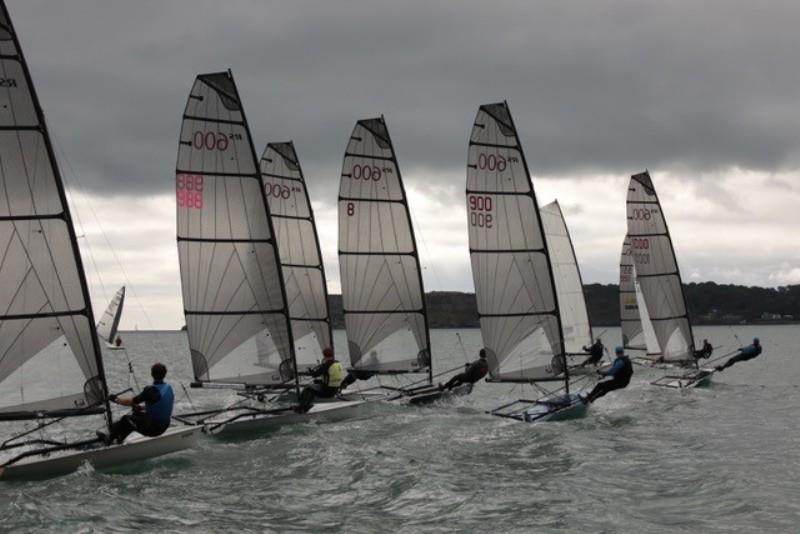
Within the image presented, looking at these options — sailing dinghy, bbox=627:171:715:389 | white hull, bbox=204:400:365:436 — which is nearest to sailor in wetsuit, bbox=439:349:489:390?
white hull, bbox=204:400:365:436

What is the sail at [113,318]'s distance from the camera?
258 ft

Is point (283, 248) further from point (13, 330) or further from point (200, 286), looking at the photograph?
point (13, 330)

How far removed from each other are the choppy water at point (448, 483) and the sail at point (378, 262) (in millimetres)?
3627

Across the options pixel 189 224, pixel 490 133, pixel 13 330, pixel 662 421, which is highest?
pixel 490 133

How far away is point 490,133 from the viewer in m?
23.1

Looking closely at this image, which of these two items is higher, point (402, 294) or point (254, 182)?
point (254, 182)

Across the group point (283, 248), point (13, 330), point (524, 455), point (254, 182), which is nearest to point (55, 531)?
point (13, 330)

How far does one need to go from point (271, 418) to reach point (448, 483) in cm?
529

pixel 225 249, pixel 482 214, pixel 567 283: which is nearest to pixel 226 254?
pixel 225 249

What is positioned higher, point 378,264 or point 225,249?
point 225,249

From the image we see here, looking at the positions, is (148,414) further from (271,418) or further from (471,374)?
(471,374)

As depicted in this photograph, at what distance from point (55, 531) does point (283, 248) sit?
16.8 metres

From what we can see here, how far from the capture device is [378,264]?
25.6 meters

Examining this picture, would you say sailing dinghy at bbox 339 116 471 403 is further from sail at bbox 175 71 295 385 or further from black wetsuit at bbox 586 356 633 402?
black wetsuit at bbox 586 356 633 402
